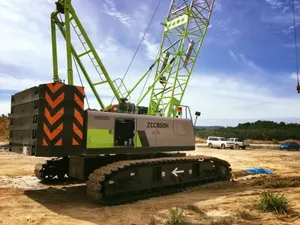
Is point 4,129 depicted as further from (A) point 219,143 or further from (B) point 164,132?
(B) point 164,132

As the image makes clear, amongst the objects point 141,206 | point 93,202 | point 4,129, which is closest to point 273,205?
point 141,206

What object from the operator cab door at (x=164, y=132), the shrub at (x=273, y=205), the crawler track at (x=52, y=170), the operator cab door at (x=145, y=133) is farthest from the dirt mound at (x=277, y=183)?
the crawler track at (x=52, y=170)

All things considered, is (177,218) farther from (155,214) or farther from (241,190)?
(241,190)

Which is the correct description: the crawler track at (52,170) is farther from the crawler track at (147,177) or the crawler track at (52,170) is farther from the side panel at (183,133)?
the side panel at (183,133)

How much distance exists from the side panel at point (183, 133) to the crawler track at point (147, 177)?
60 cm

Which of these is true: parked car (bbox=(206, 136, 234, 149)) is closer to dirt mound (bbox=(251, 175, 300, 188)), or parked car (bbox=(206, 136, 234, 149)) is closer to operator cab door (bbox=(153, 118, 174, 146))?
dirt mound (bbox=(251, 175, 300, 188))

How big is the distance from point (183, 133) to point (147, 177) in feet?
7.39

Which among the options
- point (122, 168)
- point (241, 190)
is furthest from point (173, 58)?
point (122, 168)

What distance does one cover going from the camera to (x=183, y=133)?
1068 centimetres

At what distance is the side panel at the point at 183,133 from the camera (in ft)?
34.4

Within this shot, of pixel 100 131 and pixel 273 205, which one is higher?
pixel 100 131

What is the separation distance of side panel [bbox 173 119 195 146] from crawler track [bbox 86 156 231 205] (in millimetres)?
602

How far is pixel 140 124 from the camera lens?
939 cm

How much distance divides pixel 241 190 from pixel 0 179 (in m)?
8.80
